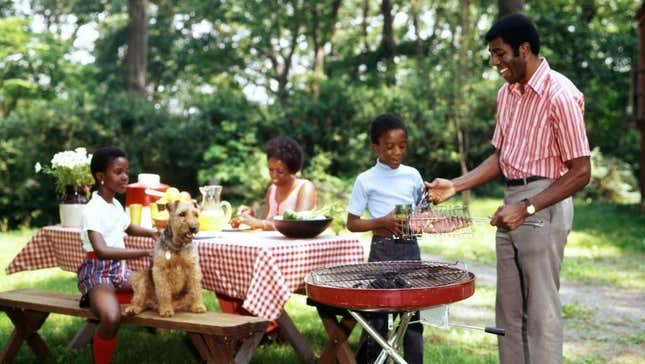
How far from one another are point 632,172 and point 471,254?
13.9 meters

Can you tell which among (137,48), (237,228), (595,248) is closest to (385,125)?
(237,228)

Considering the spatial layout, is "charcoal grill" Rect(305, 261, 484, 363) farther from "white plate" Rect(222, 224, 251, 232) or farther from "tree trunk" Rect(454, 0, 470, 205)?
"tree trunk" Rect(454, 0, 470, 205)

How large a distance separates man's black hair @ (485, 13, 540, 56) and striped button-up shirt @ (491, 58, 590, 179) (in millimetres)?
156

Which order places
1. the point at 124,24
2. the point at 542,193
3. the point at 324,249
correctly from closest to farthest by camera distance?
1. the point at 542,193
2. the point at 324,249
3. the point at 124,24

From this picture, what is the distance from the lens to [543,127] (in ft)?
11.5

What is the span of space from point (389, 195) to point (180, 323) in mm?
1474

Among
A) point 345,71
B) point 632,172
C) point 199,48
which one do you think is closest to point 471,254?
point 632,172

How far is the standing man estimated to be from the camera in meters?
3.37

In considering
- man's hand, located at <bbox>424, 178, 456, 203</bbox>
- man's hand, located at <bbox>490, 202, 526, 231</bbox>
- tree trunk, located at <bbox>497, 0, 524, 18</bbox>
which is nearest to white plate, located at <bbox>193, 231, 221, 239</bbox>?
man's hand, located at <bbox>424, 178, 456, 203</bbox>

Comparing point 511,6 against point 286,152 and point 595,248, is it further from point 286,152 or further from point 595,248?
point 286,152

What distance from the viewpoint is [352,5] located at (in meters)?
30.0

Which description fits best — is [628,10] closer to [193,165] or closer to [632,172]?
[632,172]

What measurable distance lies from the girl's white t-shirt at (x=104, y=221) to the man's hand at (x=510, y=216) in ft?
8.03

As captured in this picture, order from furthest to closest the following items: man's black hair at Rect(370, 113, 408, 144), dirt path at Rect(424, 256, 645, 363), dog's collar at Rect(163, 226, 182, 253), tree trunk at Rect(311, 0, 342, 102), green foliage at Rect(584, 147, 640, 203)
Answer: tree trunk at Rect(311, 0, 342, 102), green foliage at Rect(584, 147, 640, 203), dirt path at Rect(424, 256, 645, 363), man's black hair at Rect(370, 113, 408, 144), dog's collar at Rect(163, 226, 182, 253)
